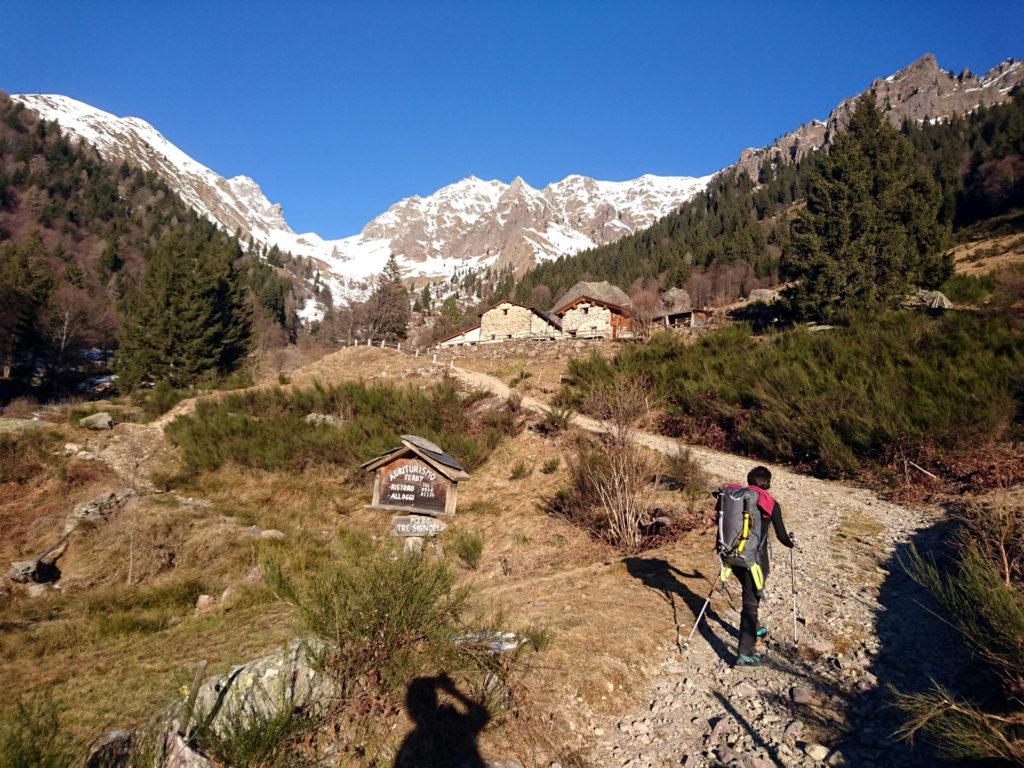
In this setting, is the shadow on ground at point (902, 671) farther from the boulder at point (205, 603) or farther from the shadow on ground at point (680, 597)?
the boulder at point (205, 603)

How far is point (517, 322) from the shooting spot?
45.3 meters

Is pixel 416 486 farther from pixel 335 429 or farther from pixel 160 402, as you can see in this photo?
pixel 160 402

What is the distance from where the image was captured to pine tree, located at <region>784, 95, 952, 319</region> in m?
21.3

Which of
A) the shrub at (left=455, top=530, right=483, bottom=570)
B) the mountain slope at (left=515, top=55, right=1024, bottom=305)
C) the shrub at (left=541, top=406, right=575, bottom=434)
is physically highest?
the mountain slope at (left=515, top=55, right=1024, bottom=305)

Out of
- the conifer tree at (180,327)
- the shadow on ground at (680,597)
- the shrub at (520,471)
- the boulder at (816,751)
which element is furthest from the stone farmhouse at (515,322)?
the boulder at (816,751)

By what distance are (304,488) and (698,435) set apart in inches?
430

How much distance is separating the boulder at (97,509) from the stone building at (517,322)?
3471 cm

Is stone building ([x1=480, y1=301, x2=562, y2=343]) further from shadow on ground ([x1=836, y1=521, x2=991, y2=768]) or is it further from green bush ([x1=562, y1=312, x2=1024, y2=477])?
shadow on ground ([x1=836, y1=521, x2=991, y2=768])

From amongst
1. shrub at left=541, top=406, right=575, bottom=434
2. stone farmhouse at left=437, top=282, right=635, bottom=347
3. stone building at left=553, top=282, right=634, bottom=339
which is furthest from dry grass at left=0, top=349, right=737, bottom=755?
stone building at left=553, top=282, right=634, bottom=339

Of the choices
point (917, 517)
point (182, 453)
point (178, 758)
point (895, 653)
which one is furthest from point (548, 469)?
point (182, 453)

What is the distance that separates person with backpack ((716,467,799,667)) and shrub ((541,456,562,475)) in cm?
737

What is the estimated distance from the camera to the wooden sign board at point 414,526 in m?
6.69

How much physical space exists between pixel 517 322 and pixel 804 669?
42.2 meters

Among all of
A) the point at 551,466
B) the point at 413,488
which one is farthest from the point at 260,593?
the point at 551,466
